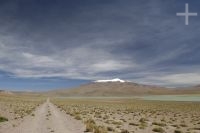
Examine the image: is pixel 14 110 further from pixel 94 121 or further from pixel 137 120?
pixel 137 120

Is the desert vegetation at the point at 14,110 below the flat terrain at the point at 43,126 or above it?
above

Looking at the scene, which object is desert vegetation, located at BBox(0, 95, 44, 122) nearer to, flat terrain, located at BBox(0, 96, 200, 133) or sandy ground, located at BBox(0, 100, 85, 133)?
flat terrain, located at BBox(0, 96, 200, 133)

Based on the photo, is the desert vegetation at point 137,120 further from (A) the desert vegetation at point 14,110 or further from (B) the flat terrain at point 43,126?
(A) the desert vegetation at point 14,110

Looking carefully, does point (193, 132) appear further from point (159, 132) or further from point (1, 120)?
point (1, 120)

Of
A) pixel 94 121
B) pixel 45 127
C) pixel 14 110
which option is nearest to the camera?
pixel 45 127

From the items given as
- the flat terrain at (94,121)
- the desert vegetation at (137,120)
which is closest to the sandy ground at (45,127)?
the flat terrain at (94,121)

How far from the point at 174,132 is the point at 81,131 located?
7.23 m

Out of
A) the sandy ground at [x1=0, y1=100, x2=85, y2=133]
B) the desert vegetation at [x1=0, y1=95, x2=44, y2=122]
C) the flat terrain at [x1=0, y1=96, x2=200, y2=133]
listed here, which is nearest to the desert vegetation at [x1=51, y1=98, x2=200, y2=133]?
the flat terrain at [x1=0, y1=96, x2=200, y2=133]

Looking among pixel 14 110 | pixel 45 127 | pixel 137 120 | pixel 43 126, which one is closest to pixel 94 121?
pixel 137 120

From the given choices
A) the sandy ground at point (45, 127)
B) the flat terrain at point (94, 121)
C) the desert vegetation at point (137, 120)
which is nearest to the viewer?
the sandy ground at point (45, 127)

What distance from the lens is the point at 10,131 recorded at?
21.3m

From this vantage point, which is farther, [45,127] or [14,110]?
[14,110]

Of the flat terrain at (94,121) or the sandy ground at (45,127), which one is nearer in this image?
the sandy ground at (45,127)

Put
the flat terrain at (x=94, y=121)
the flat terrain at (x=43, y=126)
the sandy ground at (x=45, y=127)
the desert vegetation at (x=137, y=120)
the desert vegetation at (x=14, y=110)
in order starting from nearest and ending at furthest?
the sandy ground at (x=45, y=127) → the flat terrain at (x=43, y=126) → the flat terrain at (x=94, y=121) → the desert vegetation at (x=137, y=120) → the desert vegetation at (x=14, y=110)
